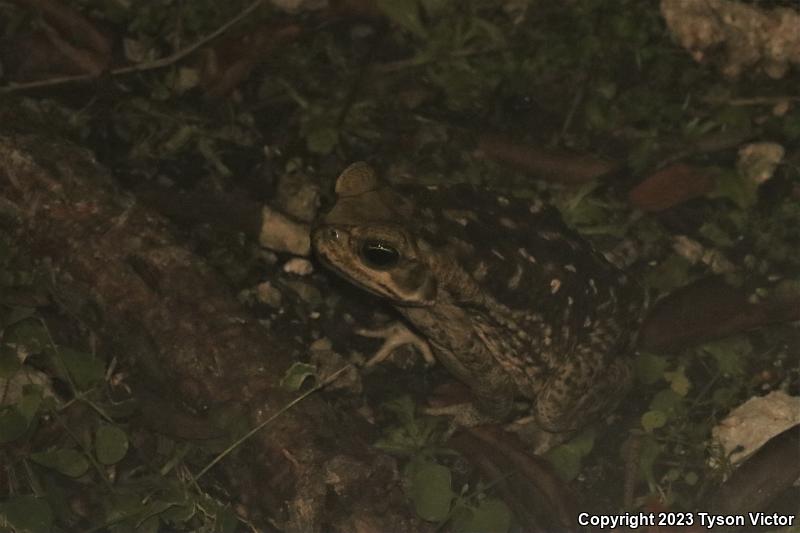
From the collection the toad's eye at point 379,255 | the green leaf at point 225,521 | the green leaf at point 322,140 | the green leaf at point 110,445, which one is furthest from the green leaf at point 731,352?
the green leaf at point 110,445

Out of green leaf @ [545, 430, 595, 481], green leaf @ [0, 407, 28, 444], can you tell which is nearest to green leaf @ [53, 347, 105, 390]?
green leaf @ [0, 407, 28, 444]

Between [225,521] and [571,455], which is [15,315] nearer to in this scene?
[225,521]

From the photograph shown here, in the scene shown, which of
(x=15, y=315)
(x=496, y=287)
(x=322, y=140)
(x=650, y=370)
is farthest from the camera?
(x=322, y=140)

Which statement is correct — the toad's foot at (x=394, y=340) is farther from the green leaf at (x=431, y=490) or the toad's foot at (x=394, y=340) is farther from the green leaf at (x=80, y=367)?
the green leaf at (x=80, y=367)

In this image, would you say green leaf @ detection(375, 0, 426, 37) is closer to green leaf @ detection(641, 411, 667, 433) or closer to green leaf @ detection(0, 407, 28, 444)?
green leaf @ detection(641, 411, 667, 433)

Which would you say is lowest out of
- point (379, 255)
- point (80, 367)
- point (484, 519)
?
point (484, 519)

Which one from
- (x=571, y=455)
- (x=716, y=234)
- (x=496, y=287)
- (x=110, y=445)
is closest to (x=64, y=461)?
(x=110, y=445)

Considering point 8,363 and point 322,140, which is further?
point 322,140
